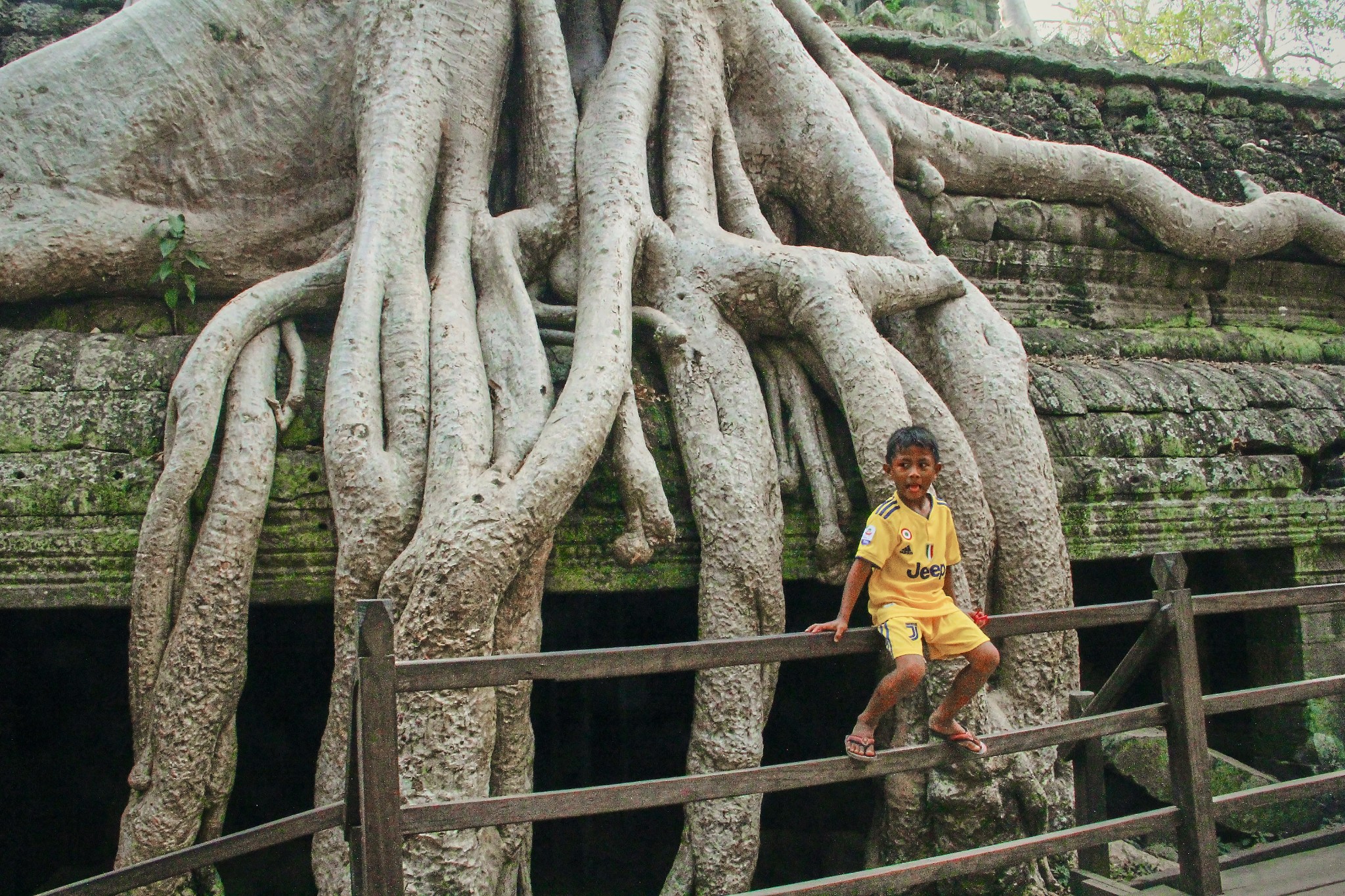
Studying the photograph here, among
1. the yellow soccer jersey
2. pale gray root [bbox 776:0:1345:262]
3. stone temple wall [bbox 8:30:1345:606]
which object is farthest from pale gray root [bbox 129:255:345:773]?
pale gray root [bbox 776:0:1345:262]

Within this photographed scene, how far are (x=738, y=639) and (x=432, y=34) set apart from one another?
2.39m

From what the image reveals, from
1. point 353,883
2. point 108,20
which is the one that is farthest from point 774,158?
point 353,883

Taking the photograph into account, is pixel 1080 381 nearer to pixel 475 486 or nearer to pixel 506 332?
pixel 506 332

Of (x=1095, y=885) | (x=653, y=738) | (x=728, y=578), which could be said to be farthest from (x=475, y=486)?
(x=653, y=738)

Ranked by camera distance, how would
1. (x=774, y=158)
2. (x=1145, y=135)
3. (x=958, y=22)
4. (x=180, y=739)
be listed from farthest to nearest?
(x=958, y=22)
(x=1145, y=135)
(x=774, y=158)
(x=180, y=739)

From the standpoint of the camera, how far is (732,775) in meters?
1.72

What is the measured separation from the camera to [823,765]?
180 centimetres

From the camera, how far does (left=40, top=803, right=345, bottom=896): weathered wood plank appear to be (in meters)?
1.76

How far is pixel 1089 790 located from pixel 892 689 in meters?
0.93

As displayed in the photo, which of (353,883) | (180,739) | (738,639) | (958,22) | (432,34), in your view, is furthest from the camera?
(958,22)

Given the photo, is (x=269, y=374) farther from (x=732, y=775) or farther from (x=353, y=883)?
(x=732, y=775)

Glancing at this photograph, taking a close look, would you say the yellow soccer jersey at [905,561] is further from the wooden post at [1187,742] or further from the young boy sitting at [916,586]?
the wooden post at [1187,742]

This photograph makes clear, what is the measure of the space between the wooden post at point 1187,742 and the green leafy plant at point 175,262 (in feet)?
9.46

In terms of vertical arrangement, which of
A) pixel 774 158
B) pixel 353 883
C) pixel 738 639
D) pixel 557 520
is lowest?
pixel 353 883
